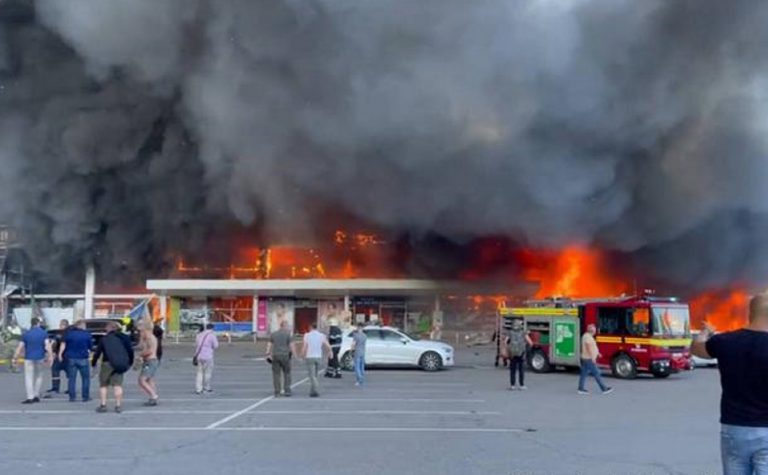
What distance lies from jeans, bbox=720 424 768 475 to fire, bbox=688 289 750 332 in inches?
1311

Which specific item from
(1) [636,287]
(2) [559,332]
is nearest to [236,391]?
(2) [559,332]

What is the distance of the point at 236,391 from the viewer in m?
16.2

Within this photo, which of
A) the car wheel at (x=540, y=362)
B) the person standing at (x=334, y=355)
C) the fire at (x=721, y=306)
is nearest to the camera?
the person standing at (x=334, y=355)

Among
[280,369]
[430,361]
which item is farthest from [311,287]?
[280,369]

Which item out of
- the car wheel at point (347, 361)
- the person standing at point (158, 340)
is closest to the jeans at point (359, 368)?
the person standing at point (158, 340)

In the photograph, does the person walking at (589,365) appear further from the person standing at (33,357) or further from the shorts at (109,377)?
the person standing at (33,357)

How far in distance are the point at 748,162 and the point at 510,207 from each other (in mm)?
8753

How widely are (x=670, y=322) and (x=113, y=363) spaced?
13.4m

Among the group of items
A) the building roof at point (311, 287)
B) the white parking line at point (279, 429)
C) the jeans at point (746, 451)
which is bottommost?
the white parking line at point (279, 429)

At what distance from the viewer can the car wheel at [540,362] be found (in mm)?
22578

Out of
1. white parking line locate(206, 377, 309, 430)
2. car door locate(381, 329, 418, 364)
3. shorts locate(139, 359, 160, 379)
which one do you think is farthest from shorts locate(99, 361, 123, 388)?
car door locate(381, 329, 418, 364)

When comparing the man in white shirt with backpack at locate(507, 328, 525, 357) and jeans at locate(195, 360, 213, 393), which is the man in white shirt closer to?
jeans at locate(195, 360, 213, 393)

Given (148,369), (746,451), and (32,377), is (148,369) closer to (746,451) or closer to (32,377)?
(32,377)

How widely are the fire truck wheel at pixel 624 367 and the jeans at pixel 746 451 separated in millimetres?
16510
